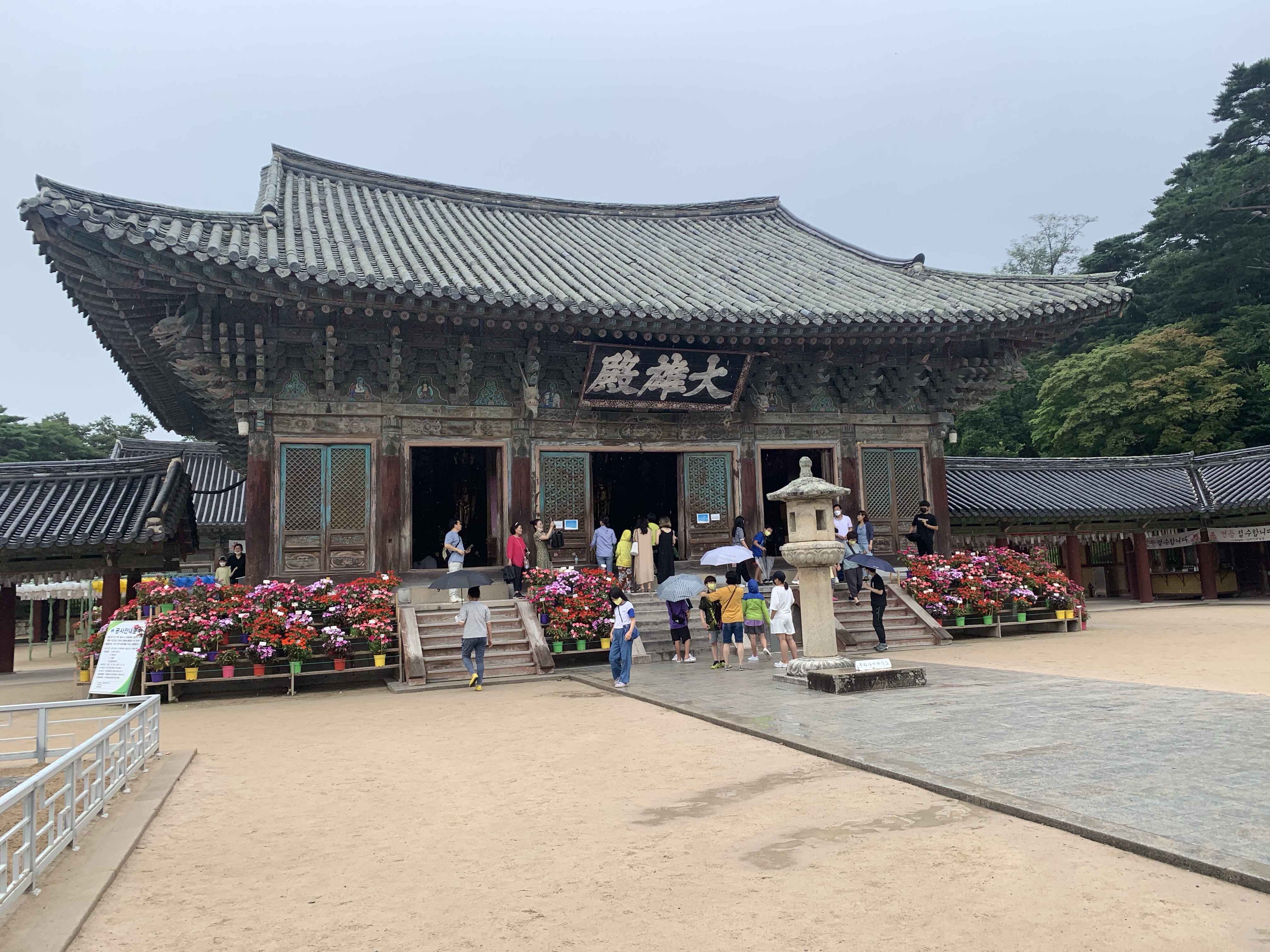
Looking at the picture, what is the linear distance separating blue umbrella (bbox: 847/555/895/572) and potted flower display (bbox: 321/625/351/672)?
7.68 m

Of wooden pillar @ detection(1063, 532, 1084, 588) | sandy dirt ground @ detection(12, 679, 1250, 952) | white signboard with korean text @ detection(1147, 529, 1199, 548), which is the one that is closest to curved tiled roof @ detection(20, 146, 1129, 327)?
sandy dirt ground @ detection(12, 679, 1250, 952)

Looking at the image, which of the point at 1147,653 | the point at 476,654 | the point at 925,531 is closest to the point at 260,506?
the point at 476,654

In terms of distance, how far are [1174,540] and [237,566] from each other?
85.7ft

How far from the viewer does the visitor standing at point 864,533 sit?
16.4 m

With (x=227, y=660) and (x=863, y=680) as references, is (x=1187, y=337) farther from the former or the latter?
(x=227, y=660)

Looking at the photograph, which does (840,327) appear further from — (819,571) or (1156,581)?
(1156,581)

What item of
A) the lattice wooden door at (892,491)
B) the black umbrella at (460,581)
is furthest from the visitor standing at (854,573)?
the black umbrella at (460,581)

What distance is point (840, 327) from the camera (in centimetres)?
1501

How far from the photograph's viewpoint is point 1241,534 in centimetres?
2447

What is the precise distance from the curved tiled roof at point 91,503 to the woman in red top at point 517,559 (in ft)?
20.6

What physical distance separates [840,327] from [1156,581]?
749 inches

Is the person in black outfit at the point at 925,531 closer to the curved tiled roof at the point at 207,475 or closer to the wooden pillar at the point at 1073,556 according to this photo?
the wooden pillar at the point at 1073,556

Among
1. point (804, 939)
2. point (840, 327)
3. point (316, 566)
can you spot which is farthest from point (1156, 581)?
point (804, 939)

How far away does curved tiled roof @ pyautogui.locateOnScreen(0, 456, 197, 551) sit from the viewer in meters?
14.9
